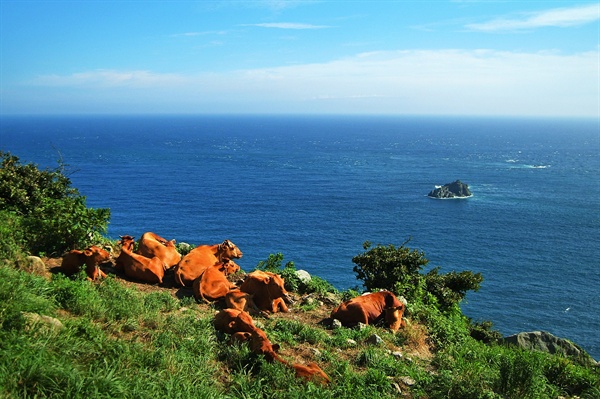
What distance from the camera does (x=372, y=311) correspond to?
12172 mm

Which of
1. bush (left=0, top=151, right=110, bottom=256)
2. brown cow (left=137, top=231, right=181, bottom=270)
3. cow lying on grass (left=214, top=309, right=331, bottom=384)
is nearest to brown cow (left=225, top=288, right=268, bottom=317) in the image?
cow lying on grass (left=214, top=309, right=331, bottom=384)

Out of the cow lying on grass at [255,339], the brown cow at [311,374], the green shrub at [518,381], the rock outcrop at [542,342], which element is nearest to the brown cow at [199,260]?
the cow lying on grass at [255,339]

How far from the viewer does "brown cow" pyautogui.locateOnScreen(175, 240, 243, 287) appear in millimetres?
13000

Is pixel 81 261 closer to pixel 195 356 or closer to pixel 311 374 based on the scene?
pixel 195 356

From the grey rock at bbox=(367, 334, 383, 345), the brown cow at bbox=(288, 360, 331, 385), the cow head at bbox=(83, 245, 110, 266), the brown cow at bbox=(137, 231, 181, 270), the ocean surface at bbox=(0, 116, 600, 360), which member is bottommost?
the ocean surface at bbox=(0, 116, 600, 360)

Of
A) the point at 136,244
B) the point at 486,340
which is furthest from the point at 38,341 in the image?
the point at 486,340

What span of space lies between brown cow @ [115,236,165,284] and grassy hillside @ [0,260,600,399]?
14.1 inches

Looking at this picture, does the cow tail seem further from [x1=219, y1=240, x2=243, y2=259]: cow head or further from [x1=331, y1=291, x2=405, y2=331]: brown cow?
[x1=331, y1=291, x2=405, y2=331]: brown cow

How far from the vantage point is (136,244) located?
49.0 feet

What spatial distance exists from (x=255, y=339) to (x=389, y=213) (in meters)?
79.2

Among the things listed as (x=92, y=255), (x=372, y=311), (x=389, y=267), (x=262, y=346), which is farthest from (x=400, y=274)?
(x=92, y=255)

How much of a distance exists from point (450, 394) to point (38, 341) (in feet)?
22.0

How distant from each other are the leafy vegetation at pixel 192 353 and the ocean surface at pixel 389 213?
11.3 m

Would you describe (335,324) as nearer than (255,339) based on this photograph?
No
